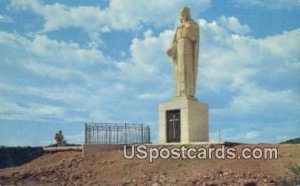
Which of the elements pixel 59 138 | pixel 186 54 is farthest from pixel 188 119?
pixel 59 138

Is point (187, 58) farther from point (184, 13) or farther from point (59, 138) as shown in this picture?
point (59, 138)

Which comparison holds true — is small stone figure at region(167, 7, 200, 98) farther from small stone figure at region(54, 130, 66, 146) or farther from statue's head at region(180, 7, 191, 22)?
small stone figure at region(54, 130, 66, 146)

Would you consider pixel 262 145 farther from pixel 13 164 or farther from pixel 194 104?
pixel 13 164

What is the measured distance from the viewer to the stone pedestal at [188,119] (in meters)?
18.8

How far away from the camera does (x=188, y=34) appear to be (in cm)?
1953

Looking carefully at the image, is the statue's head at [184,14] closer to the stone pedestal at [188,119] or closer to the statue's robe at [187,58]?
the statue's robe at [187,58]

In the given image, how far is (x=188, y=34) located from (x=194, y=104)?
8.91ft

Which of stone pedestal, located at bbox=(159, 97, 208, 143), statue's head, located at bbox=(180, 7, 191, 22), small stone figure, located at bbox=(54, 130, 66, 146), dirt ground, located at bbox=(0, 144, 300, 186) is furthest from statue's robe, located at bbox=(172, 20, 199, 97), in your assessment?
small stone figure, located at bbox=(54, 130, 66, 146)

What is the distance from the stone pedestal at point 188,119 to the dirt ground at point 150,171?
91.7 inches

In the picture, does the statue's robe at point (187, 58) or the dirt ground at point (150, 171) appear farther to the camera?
the statue's robe at point (187, 58)

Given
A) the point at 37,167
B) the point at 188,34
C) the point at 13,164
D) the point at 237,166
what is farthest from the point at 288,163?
the point at 13,164

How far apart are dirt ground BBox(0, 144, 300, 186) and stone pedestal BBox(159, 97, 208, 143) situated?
91.7 inches

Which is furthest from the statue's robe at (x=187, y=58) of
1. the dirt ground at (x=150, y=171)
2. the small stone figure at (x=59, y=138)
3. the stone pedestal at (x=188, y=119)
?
the small stone figure at (x=59, y=138)

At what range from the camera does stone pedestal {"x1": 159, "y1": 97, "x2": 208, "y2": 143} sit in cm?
1875
